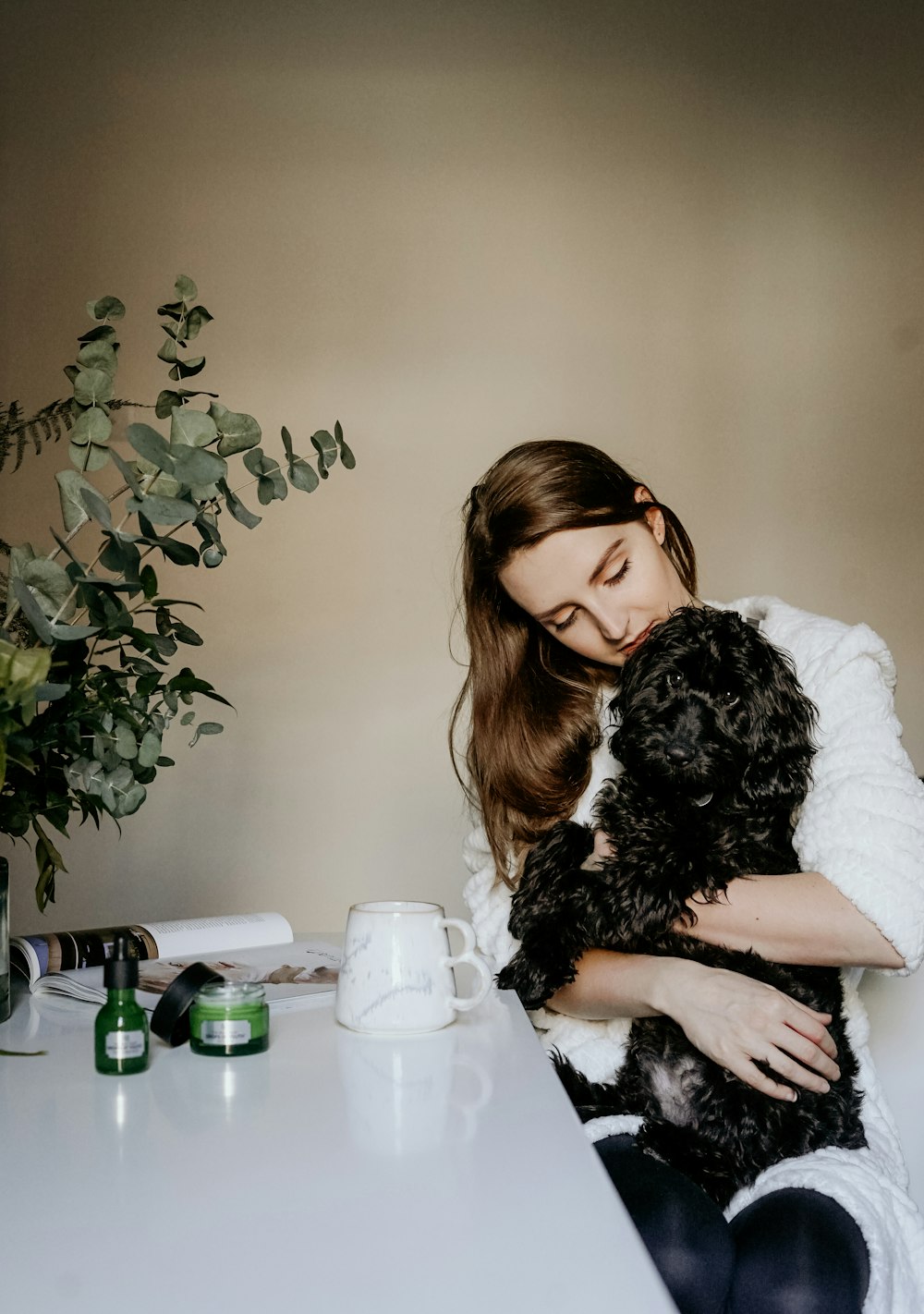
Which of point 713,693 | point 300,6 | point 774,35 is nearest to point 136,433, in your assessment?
point 713,693

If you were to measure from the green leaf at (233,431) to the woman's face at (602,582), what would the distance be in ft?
2.03

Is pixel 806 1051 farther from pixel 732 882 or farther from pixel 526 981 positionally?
pixel 526 981

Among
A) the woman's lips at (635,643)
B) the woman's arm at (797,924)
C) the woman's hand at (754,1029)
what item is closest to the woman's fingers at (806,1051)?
the woman's hand at (754,1029)

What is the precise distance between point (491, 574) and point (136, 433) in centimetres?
83

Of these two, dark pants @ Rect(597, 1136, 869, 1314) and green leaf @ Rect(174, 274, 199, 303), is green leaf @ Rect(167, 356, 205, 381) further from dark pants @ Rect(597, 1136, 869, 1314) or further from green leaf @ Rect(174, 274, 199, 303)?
dark pants @ Rect(597, 1136, 869, 1314)

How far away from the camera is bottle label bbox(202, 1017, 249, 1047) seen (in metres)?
0.91

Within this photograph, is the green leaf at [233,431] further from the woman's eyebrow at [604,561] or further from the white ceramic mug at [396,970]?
the woman's eyebrow at [604,561]

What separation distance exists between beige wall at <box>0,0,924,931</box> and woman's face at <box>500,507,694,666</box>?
101cm

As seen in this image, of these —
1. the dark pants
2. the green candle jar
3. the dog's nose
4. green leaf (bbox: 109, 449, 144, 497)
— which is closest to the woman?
the dark pants

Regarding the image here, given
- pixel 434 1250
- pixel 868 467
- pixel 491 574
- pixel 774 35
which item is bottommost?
pixel 434 1250

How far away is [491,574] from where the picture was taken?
163 centimetres

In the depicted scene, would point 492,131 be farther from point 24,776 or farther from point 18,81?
point 24,776

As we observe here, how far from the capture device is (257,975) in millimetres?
1230

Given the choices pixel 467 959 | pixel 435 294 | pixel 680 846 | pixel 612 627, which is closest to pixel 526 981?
pixel 680 846
